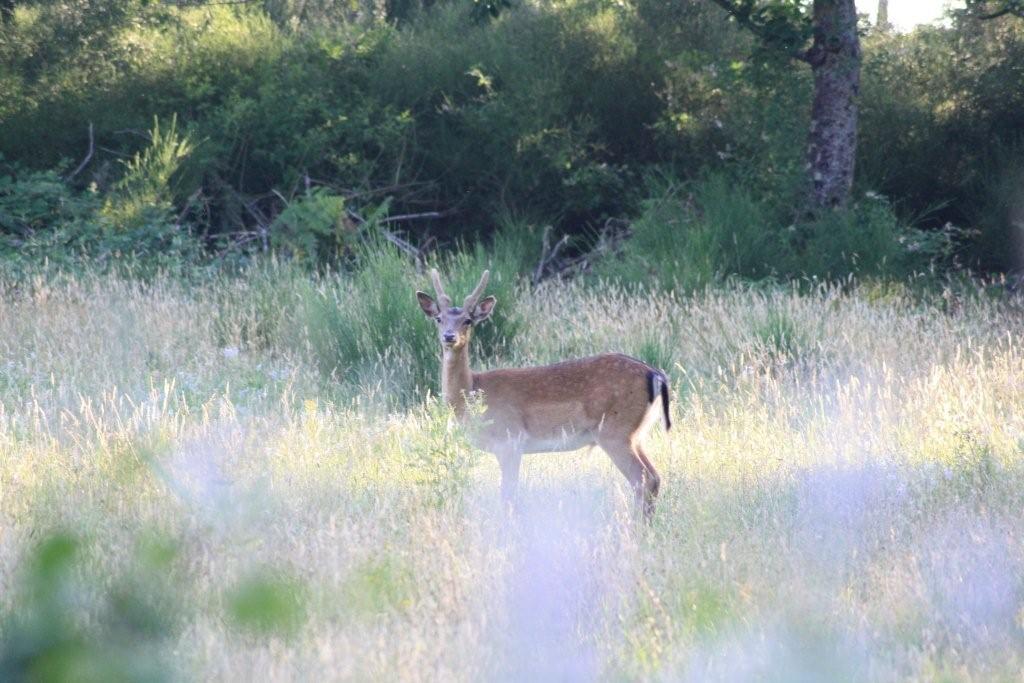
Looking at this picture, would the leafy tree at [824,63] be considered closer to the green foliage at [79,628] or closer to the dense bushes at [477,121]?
the dense bushes at [477,121]

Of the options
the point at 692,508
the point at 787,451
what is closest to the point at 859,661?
the point at 692,508

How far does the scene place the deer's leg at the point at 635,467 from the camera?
669cm

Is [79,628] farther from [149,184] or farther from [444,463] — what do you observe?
[149,184]

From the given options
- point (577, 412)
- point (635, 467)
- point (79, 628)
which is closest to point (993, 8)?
point (577, 412)

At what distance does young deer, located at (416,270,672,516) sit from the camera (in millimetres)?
6957

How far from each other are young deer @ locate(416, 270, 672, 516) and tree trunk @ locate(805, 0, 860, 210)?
1011cm

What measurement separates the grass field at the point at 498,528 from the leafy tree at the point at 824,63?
20.2 ft

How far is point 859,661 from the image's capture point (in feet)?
14.4

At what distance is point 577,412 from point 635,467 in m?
0.42

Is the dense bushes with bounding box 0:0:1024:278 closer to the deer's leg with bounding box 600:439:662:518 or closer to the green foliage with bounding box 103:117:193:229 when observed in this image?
the green foliage with bounding box 103:117:193:229

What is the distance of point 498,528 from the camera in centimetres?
587

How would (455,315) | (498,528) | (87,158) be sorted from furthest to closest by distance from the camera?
1. (87,158)
2. (455,315)
3. (498,528)

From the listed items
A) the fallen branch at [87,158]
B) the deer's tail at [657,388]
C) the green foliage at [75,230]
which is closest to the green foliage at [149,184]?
the green foliage at [75,230]

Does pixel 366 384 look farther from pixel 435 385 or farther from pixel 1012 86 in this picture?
pixel 1012 86
